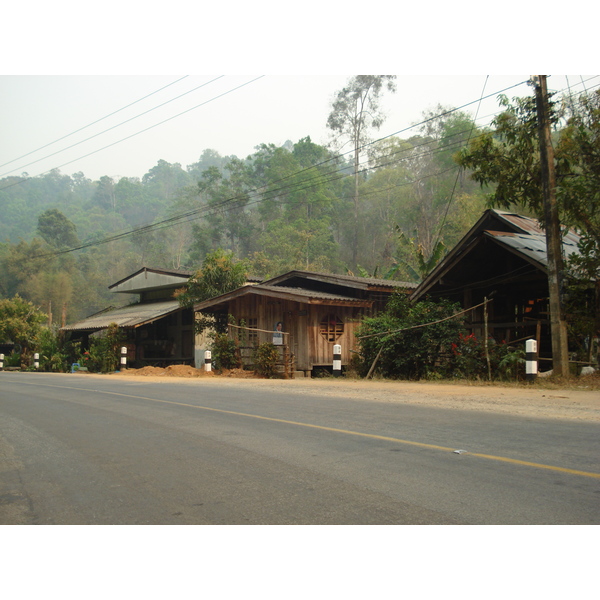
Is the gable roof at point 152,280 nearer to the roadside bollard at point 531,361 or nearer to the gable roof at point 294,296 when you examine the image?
the gable roof at point 294,296

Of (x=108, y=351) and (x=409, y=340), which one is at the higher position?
(x=409, y=340)

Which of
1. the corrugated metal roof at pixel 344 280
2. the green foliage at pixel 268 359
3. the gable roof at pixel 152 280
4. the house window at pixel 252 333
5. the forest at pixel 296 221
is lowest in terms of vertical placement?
the green foliage at pixel 268 359

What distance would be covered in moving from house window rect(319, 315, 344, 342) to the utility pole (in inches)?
375

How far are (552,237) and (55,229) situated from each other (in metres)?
79.6

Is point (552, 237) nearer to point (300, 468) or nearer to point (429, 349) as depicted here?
point (429, 349)

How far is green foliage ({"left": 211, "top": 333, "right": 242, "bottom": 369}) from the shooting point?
82.3 feet

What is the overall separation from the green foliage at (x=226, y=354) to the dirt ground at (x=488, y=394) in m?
6.59

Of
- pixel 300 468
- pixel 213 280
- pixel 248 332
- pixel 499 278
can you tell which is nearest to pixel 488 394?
pixel 499 278

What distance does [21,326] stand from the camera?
40.0m

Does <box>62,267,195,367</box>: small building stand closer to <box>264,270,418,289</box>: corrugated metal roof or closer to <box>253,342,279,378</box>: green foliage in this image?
<box>264,270,418,289</box>: corrugated metal roof

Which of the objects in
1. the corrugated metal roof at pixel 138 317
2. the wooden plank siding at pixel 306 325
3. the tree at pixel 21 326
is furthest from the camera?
the tree at pixel 21 326

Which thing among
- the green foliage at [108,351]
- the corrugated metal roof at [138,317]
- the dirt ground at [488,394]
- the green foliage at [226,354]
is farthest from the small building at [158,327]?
the dirt ground at [488,394]

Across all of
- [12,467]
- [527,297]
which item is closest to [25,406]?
[12,467]

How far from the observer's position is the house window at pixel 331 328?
23188mm
